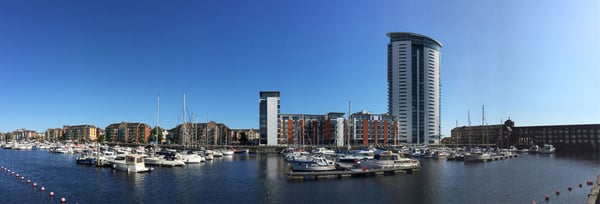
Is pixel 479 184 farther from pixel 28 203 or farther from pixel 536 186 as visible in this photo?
pixel 28 203

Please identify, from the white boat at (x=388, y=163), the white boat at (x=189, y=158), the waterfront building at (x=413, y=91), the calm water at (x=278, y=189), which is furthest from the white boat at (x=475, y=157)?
the waterfront building at (x=413, y=91)

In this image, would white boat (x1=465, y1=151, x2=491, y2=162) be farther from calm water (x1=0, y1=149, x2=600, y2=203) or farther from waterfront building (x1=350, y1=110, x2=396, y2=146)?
waterfront building (x1=350, y1=110, x2=396, y2=146)

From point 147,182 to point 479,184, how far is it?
4114cm

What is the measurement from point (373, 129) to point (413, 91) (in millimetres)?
42060

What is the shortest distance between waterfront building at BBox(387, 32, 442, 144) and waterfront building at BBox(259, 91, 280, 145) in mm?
70636

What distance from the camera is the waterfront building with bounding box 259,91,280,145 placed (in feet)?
503

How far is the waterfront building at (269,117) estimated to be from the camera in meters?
153

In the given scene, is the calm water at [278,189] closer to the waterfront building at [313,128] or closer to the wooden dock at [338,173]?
the wooden dock at [338,173]

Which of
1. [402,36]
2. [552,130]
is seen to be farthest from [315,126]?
[552,130]

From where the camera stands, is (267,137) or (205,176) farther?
(267,137)

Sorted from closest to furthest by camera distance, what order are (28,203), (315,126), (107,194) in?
(28,203) → (107,194) → (315,126)

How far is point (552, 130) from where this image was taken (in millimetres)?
175875

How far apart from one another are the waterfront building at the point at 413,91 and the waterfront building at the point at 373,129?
22.2m

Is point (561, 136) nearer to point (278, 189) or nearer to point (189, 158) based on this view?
point (189, 158)
